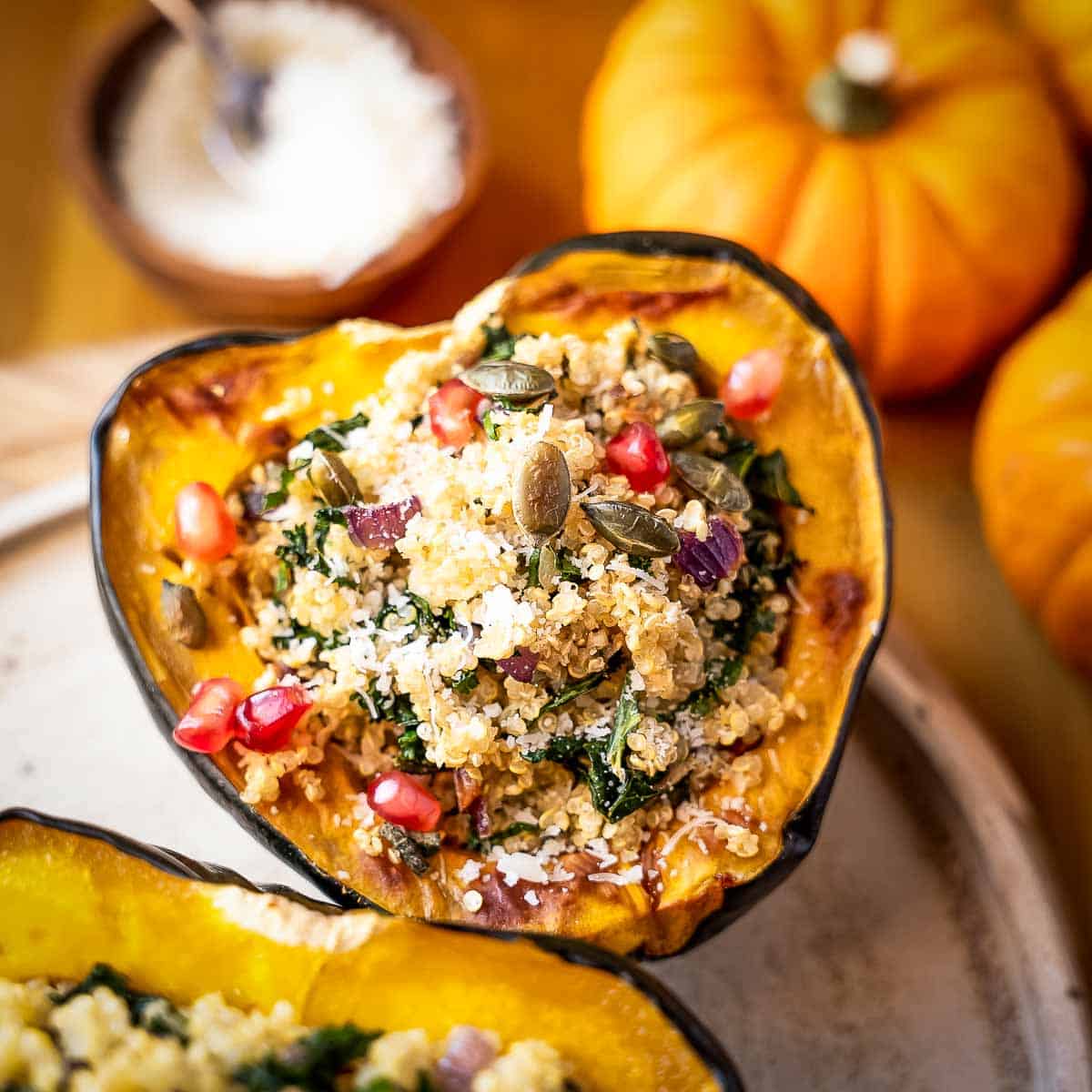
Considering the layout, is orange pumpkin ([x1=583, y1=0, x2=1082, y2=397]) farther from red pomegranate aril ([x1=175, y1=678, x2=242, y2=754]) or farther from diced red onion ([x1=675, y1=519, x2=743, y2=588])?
red pomegranate aril ([x1=175, y1=678, x2=242, y2=754])

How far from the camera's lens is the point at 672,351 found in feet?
5.58

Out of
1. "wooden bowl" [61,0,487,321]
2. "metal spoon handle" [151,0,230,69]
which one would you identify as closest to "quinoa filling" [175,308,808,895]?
"wooden bowl" [61,0,487,321]

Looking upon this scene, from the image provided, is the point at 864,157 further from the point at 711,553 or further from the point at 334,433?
the point at 334,433

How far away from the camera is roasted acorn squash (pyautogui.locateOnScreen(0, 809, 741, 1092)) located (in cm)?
136

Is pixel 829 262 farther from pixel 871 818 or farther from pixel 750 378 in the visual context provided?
pixel 871 818

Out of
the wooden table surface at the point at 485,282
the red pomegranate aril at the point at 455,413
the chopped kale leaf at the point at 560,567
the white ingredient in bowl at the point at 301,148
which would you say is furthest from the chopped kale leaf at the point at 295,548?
the white ingredient in bowl at the point at 301,148

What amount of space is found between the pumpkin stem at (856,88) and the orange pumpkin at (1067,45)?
1.34 feet

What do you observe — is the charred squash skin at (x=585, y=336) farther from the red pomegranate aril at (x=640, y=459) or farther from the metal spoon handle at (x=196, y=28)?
the metal spoon handle at (x=196, y=28)

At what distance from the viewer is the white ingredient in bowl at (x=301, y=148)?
2559 mm

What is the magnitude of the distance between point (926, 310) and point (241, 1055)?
187 cm

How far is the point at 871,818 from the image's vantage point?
219 centimetres

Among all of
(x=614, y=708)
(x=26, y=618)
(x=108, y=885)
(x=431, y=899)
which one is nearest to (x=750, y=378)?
(x=614, y=708)

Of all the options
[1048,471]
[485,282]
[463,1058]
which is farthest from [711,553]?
[485,282]

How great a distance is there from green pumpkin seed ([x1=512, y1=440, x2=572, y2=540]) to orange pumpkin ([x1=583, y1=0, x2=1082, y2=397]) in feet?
3.67
